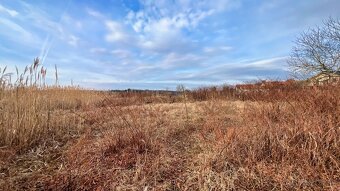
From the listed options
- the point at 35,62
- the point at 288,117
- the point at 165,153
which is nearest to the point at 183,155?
the point at 165,153

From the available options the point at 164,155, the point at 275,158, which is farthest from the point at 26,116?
the point at 275,158

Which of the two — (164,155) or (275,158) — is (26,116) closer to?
(164,155)

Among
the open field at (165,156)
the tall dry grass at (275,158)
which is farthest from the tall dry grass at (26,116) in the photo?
the tall dry grass at (275,158)

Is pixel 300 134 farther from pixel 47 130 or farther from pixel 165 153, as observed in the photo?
pixel 47 130

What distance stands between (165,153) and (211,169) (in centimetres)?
86

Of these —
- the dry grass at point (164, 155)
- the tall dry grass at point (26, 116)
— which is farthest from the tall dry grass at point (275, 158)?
the tall dry grass at point (26, 116)

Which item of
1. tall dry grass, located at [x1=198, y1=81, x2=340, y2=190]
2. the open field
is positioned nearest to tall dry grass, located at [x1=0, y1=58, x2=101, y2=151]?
the open field

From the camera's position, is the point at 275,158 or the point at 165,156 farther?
the point at 165,156

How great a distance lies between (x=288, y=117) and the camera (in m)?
5.16

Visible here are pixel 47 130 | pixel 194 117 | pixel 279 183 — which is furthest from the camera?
pixel 194 117

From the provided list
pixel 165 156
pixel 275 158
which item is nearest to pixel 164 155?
pixel 165 156

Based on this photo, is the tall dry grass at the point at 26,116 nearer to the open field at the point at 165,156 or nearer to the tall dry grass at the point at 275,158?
the open field at the point at 165,156

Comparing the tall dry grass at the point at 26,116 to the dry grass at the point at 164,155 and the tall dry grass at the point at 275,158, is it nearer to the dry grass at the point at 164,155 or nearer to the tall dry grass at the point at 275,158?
the dry grass at the point at 164,155

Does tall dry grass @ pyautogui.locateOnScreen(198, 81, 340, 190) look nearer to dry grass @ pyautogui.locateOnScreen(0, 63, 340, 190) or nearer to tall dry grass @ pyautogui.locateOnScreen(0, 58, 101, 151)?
dry grass @ pyautogui.locateOnScreen(0, 63, 340, 190)
